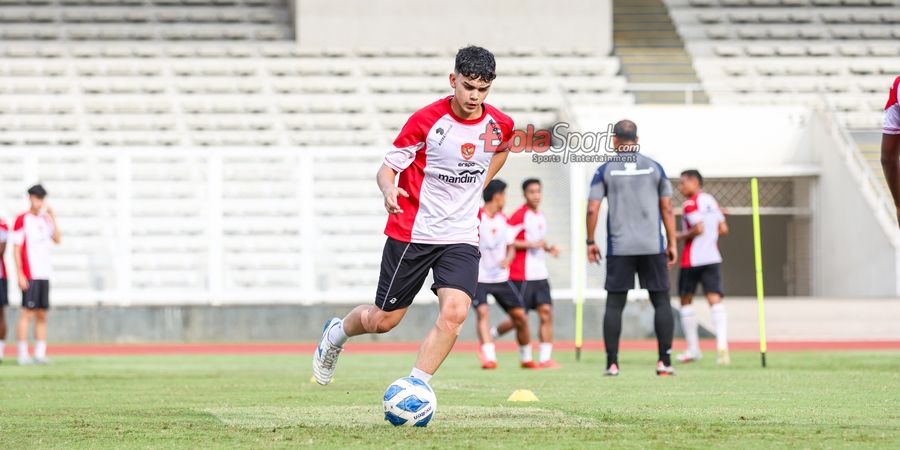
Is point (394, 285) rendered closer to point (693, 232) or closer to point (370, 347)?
point (693, 232)

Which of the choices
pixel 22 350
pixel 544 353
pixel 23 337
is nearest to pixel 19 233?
pixel 23 337

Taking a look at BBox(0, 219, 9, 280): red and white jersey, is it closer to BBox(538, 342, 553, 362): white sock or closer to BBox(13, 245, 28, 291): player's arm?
BBox(13, 245, 28, 291): player's arm

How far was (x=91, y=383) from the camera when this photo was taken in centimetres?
1130

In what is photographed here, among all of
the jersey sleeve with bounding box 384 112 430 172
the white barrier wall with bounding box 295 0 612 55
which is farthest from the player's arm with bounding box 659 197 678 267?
the white barrier wall with bounding box 295 0 612 55

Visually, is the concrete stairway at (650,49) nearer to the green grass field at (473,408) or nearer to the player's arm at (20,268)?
the player's arm at (20,268)

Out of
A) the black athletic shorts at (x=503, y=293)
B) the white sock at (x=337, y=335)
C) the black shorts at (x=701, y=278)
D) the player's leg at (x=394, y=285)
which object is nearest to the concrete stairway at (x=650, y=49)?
the black shorts at (x=701, y=278)

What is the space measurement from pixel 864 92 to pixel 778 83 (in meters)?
1.64

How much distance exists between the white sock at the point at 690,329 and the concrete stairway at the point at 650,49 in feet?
39.9

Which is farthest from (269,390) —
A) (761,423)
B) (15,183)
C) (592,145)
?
(592,145)

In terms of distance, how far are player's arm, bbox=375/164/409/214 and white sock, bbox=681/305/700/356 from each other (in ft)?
25.3

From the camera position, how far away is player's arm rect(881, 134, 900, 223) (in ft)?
22.3

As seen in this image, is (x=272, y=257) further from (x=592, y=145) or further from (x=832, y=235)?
(x=832, y=235)

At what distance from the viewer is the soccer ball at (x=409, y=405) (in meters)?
6.72

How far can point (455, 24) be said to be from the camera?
1099 inches
